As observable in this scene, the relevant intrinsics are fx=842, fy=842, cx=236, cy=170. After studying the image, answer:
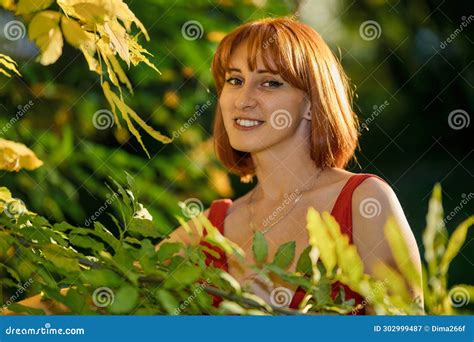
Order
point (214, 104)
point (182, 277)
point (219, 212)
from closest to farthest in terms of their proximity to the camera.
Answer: point (182, 277) < point (219, 212) < point (214, 104)

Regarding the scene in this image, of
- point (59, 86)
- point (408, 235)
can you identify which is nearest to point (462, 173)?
point (408, 235)

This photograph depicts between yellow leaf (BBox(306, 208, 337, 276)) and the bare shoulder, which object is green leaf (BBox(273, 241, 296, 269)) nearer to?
yellow leaf (BBox(306, 208, 337, 276))

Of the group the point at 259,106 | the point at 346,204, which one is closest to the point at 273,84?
the point at 259,106

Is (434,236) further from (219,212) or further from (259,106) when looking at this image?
(219,212)

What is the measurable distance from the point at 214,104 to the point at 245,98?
1.56ft

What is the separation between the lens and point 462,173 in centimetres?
177

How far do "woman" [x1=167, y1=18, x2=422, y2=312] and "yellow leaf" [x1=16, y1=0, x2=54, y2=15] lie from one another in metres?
0.47

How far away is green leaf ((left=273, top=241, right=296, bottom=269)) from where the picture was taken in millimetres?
607

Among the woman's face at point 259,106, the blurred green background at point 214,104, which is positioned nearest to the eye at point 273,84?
the woman's face at point 259,106

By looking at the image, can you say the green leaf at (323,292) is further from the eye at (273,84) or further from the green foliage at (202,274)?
the eye at (273,84)

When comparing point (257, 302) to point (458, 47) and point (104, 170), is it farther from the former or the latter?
point (458, 47)

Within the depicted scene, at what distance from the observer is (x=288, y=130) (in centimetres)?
132

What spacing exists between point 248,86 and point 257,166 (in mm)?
157

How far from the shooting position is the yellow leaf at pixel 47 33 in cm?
82
